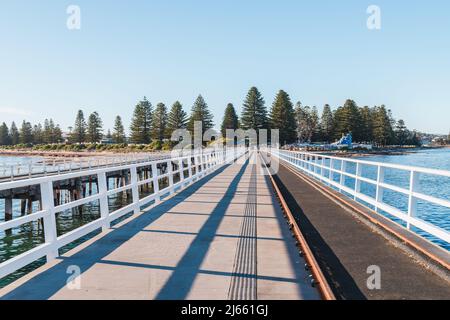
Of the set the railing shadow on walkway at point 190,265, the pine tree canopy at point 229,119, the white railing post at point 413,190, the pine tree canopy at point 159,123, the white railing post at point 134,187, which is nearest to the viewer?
the railing shadow on walkway at point 190,265

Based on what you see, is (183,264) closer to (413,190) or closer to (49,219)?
(49,219)

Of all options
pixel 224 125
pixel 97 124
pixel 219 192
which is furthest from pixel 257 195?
pixel 97 124

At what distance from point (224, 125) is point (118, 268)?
13999 cm

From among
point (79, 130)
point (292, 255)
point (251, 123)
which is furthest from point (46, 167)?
point (79, 130)

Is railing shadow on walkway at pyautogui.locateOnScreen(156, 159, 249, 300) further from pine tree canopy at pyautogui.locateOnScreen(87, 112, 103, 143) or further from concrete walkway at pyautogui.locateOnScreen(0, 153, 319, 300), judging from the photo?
pine tree canopy at pyautogui.locateOnScreen(87, 112, 103, 143)

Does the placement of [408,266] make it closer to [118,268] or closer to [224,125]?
[118,268]

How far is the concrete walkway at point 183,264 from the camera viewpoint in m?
4.92

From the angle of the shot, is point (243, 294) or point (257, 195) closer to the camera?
point (243, 294)

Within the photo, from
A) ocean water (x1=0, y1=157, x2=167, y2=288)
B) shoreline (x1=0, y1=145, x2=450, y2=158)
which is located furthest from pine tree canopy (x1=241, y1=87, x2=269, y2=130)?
ocean water (x1=0, y1=157, x2=167, y2=288)

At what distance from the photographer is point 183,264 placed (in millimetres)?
6074

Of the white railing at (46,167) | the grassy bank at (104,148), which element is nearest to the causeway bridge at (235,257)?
the white railing at (46,167)

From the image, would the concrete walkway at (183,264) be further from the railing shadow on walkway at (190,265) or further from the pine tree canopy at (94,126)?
the pine tree canopy at (94,126)

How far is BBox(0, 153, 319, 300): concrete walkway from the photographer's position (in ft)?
16.1
